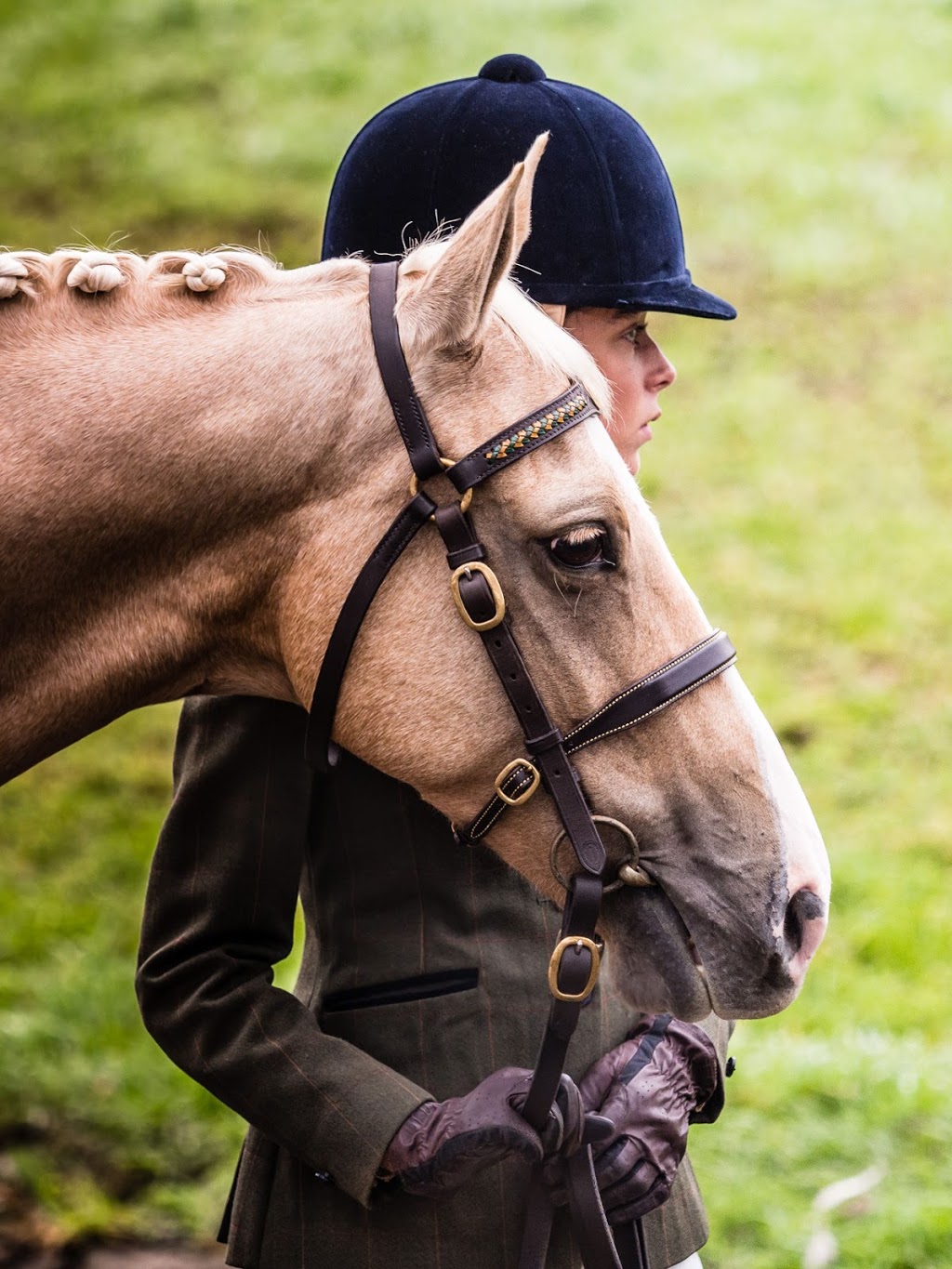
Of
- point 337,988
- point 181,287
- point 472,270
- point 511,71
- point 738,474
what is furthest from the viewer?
point 738,474

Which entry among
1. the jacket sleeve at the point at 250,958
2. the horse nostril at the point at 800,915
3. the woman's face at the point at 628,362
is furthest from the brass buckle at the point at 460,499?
the horse nostril at the point at 800,915

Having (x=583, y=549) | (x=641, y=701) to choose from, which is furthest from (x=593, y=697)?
(x=583, y=549)

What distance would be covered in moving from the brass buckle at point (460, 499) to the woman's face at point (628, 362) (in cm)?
57

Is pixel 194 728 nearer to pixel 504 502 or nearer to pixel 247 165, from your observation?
pixel 504 502

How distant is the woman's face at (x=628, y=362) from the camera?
240 cm

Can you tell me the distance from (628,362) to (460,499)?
70 centimetres

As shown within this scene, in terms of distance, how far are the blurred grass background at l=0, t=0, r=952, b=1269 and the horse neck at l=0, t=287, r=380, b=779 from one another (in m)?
0.77

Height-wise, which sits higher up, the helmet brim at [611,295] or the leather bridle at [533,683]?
the helmet brim at [611,295]

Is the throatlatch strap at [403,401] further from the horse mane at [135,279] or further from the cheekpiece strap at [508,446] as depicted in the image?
the horse mane at [135,279]

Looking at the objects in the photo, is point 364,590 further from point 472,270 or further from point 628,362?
point 628,362

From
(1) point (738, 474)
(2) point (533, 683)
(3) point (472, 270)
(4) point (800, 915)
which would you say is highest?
(1) point (738, 474)

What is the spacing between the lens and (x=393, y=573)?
1916 mm

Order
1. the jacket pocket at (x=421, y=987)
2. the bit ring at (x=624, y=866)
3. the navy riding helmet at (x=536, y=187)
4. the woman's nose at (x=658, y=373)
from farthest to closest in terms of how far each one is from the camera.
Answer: the woman's nose at (x=658, y=373), the navy riding helmet at (x=536, y=187), the jacket pocket at (x=421, y=987), the bit ring at (x=624, y=866)

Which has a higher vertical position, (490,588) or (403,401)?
(403,401)
